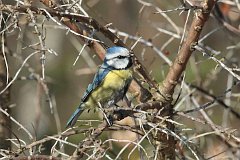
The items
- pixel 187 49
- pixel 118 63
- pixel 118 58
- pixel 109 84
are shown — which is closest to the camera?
pixel 187 49

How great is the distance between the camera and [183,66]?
3.13 metres

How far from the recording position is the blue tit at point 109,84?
3.66 m

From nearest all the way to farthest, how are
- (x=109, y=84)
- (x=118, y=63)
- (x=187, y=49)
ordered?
(x=187, y=49), (x=118, y=63), (x=109, y=84)

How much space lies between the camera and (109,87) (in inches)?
153

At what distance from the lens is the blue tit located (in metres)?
3.66

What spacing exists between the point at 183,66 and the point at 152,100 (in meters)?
0.23

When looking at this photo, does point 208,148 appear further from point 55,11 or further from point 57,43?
point 57,43

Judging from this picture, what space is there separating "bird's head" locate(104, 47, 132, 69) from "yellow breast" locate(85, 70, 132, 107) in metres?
0.05

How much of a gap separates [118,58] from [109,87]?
1.22 ft

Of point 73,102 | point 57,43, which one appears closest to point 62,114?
point 73,102

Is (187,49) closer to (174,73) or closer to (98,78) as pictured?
(174,73)

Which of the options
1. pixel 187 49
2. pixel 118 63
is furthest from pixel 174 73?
pixel 118 63

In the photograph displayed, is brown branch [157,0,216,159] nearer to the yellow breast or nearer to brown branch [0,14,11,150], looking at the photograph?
the yellow breast

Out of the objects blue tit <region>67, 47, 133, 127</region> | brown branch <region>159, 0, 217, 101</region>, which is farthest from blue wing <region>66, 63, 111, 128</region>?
brown branch <region>159, 0, 217, 101</region>
